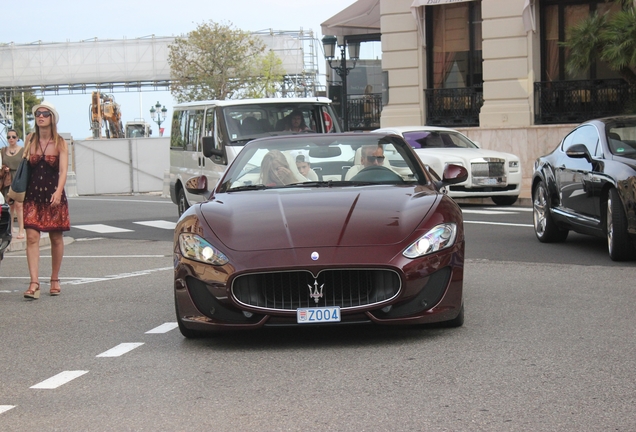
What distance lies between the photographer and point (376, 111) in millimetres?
35094

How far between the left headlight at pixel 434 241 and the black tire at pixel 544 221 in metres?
6.65

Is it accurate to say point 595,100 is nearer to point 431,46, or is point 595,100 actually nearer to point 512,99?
point 512,99

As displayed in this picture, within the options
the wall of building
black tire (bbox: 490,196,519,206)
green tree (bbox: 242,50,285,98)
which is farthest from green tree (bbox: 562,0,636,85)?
green tree (bbox: 242,50,285,98)

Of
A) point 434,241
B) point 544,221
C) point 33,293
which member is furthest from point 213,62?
point 434,241

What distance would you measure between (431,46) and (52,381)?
26.2 metres

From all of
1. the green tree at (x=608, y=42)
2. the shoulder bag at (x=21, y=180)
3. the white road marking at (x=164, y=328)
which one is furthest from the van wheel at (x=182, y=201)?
the green tree at (x=608, y=42)

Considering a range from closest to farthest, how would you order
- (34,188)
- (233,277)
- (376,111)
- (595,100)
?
(233,277)
(34,188)
(595,100)
(376,111)

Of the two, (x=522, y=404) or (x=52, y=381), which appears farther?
(x=52, y=381)

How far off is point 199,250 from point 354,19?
2725 centimetres

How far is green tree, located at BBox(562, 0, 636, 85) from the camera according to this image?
24312mm

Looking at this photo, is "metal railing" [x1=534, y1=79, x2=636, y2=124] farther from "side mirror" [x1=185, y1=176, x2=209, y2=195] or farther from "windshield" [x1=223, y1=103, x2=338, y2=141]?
"side mirror" [x1=185, y1=176, x2=209, y2=195]

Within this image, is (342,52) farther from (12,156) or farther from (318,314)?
(318,314)

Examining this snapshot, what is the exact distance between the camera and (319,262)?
6.78m

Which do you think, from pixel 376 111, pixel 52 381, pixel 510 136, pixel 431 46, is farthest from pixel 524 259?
pixel 376 111
